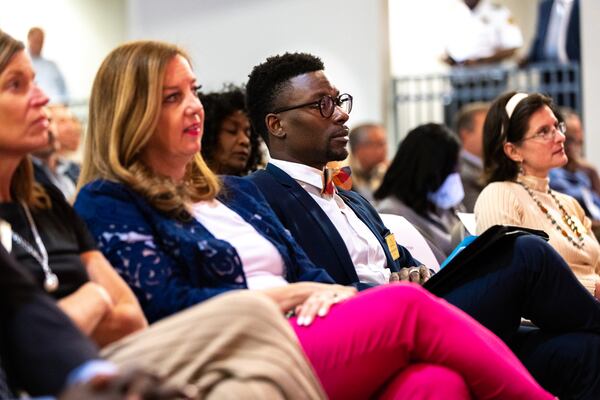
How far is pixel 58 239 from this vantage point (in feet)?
7.26

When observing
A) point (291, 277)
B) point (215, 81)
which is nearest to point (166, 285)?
point (291, 277)

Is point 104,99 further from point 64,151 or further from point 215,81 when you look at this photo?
point 215,81

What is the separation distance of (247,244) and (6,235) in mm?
732

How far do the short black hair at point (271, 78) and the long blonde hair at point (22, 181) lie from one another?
128 cm

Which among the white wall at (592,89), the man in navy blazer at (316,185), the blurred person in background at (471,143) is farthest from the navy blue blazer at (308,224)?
the white wall at (592,89)

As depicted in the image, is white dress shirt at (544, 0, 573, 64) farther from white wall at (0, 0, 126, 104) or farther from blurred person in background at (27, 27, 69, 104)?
white wall at (0, 0, 126, 104)

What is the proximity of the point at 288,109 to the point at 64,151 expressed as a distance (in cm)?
421

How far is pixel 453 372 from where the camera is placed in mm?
2393

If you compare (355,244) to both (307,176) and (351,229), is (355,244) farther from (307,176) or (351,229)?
(307,176)

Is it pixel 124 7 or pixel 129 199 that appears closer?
pixel 129 199

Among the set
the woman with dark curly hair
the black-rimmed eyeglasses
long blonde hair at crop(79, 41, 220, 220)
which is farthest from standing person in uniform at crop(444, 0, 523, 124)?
long blonde hair at crop(79, 41, 220, 220)

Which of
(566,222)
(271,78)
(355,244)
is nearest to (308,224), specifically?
(355,244)

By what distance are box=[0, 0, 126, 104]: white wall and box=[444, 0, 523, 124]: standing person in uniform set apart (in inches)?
136

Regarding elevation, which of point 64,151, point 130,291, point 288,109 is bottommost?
point 64,151
